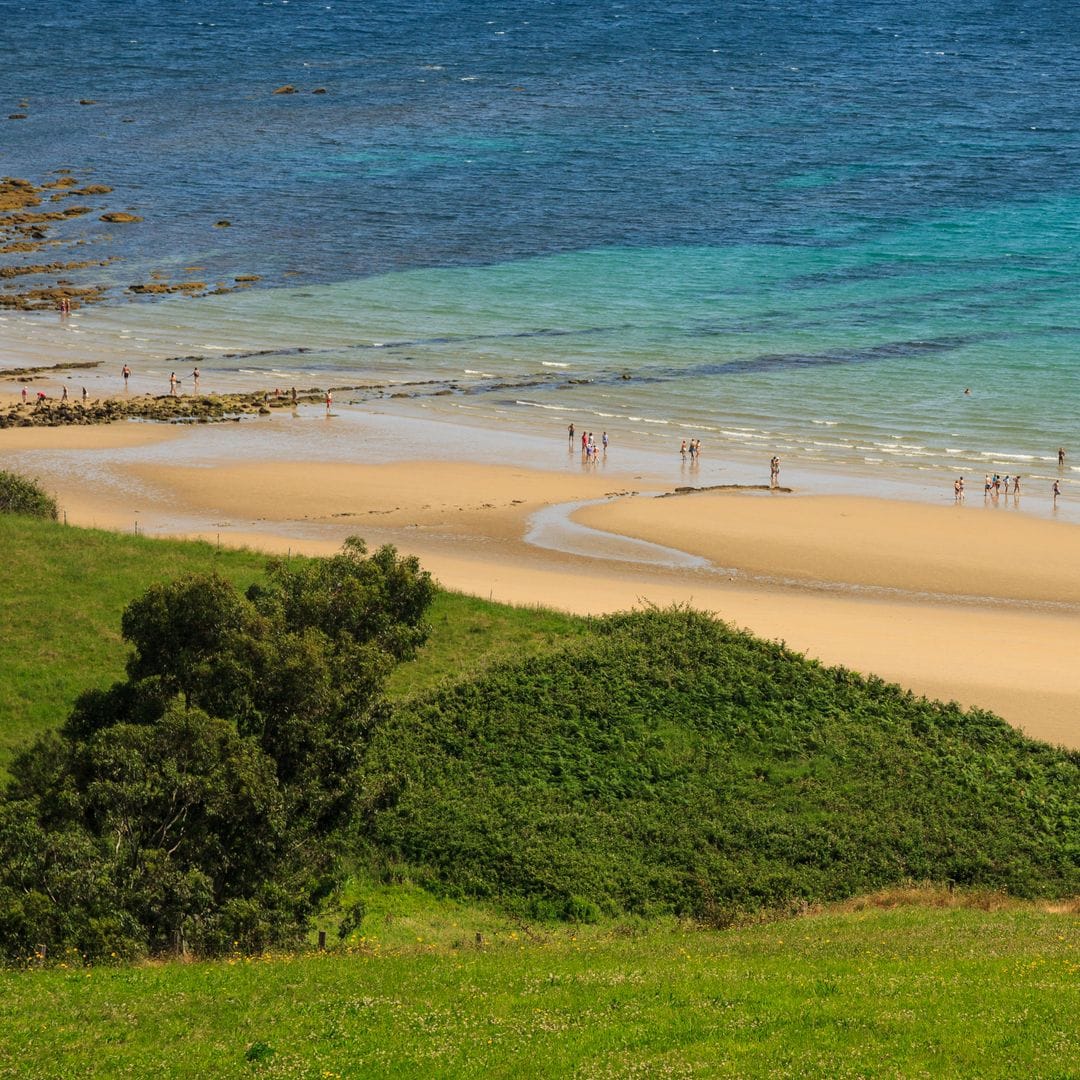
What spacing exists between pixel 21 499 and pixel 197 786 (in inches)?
898

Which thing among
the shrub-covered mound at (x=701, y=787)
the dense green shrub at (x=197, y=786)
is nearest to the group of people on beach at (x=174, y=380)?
the shrub-covered mound at (x=701, y=787)

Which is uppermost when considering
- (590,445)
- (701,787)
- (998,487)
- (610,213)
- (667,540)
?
(610,213)

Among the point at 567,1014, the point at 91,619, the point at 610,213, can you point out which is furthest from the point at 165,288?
the point at 567,1014

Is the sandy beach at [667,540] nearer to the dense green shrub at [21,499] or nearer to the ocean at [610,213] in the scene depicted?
the dense green shrub at [21,499]

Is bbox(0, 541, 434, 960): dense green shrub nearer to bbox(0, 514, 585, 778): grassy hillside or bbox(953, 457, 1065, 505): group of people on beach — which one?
bbox(0, 514, 585, 778): grassy hillside

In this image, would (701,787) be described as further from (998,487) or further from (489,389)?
(489,389)

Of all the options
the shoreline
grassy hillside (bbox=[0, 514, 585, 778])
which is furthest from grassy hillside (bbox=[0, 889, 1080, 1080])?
→ the shoreline

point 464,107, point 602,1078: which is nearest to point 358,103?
point 464,107

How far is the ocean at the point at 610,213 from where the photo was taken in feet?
222

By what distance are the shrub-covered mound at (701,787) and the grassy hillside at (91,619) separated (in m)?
2.50

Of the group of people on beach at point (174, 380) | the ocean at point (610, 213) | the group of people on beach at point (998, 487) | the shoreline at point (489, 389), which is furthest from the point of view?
the ocean at point (610, 213)

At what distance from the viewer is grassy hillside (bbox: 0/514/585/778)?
28531mm

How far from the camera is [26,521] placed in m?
37.1

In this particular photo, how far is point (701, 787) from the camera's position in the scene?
2709cm
